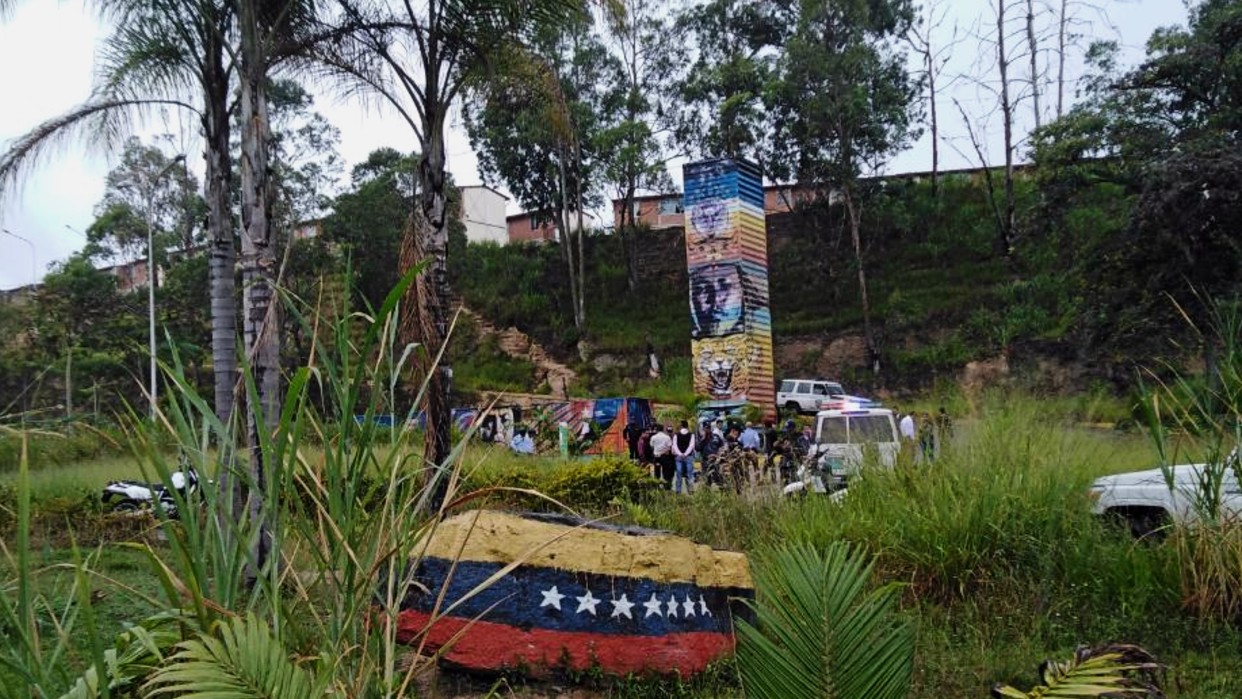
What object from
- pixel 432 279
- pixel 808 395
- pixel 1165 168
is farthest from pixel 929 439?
pixel 808 395

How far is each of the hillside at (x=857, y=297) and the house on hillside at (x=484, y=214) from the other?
1832mm

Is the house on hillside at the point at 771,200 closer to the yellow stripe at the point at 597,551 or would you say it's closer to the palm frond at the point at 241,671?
the yellow stripe at the point at 597,551

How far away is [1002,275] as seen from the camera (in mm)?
31609

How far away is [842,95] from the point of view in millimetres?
29234

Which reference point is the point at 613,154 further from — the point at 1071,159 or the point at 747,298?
the point at 1071,159

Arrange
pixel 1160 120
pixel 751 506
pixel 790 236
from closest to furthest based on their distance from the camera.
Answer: pixel 751 506
pixel 1160 120
pixel 790 236

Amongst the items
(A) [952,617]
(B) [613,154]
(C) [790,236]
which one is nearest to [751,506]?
(A) [952,617]

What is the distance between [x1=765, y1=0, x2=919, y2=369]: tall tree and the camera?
29.2 metres

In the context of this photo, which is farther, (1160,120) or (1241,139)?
(1160,120)

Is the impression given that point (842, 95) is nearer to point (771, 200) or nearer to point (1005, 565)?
point (771, 200)

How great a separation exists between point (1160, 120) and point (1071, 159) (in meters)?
1.78

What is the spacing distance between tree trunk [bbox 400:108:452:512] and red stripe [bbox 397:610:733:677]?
2.46 meters

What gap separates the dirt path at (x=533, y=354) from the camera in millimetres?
32531

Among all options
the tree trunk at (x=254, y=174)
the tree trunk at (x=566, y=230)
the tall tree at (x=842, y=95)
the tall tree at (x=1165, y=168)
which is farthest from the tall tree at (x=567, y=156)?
the tree trunk at (x=254, y=174)
